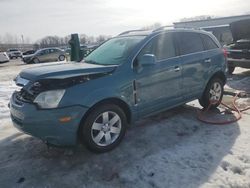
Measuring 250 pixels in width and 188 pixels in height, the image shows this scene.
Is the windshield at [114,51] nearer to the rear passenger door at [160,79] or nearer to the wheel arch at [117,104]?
the rear passenger door at [160,79]

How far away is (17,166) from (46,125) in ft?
2.88

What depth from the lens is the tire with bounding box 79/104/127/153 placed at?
355 cm

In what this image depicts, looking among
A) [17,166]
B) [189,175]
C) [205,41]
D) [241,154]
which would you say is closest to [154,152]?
[189,175]

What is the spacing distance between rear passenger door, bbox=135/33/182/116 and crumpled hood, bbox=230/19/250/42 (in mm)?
6672

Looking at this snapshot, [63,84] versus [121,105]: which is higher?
[63,84]

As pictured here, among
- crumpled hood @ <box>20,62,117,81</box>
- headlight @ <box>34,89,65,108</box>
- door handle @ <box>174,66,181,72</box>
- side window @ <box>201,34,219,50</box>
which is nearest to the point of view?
headlight @ <box>34,89,65,108</box>

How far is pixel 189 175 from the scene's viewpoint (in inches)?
126

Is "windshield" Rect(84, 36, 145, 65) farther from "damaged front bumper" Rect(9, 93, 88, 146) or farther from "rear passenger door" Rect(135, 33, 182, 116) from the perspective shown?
"damaged front bumper" Rect(9, 93, 88, 146)

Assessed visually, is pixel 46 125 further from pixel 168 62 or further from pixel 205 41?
pixel 205 41

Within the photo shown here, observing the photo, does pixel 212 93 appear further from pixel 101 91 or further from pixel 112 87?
pixel 101 91

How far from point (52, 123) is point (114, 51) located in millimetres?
1824

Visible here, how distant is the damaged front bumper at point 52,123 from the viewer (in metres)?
3.28

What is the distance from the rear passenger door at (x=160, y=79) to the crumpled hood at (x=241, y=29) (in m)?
6.67

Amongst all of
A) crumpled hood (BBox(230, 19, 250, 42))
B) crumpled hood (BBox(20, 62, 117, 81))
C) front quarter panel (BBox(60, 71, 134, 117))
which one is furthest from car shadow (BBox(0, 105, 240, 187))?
crumpled hood (BBox(230, 19, 250, 42))
